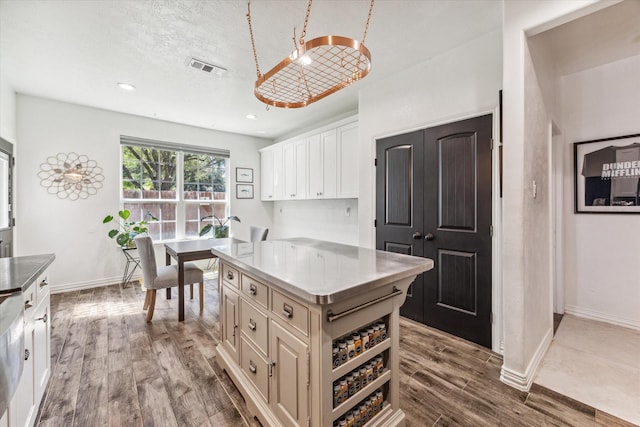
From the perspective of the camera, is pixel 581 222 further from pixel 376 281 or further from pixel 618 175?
pixel 376 281

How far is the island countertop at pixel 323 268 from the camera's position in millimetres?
1139

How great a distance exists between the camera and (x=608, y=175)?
2826 millimetres

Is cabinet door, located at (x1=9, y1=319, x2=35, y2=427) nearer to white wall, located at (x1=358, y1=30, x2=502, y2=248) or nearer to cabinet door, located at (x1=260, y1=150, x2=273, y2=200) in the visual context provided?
white wall, located at (x1=358, y1=30, x2=502, y2=248)

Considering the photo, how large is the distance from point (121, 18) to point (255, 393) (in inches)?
113

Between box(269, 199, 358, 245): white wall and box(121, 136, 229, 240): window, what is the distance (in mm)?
1146

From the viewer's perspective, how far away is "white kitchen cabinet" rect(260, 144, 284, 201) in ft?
17.2

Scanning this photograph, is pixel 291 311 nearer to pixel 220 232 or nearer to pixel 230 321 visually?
pixel 230 321

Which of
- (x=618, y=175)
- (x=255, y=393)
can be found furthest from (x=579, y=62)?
(x=255, y=393)

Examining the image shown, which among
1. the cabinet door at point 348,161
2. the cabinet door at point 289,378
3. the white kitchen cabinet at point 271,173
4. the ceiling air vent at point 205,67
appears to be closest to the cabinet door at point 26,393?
the cabinet door at point 289,378

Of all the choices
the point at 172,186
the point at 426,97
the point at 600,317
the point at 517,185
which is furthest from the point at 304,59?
the point at 172,186

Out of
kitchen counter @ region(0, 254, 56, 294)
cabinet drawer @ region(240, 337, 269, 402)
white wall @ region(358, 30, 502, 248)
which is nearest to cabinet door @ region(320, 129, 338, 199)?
white wall @ region(358, 30, 502, 248)

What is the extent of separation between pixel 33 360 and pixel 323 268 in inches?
68.1

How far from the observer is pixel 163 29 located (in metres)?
2.25

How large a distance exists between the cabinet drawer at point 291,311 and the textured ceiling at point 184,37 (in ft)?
6.63
